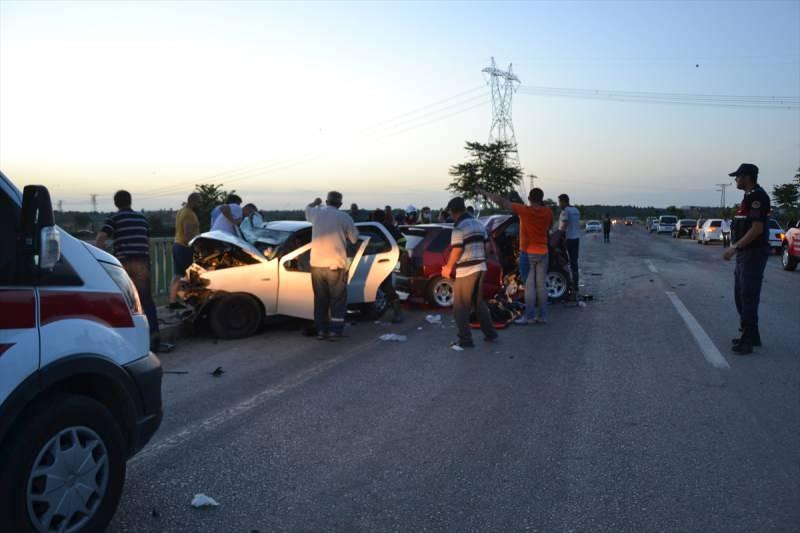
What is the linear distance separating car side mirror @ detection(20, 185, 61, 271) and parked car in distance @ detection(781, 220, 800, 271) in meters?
20.6

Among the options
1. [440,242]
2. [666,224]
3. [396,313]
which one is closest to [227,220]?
[396,313]

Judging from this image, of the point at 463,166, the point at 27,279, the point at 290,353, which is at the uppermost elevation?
the point at 463,166

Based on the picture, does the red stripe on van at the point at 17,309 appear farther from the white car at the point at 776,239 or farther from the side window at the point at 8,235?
the white car at the point at 776,239

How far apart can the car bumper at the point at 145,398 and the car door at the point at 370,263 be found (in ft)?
21.2

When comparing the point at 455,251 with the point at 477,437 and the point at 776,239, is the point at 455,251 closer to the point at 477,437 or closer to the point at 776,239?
the point at 477,437

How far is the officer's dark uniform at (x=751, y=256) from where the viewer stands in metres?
7.75

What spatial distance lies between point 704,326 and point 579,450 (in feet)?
19.8

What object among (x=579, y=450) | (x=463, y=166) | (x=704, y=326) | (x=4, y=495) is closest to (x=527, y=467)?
(x=579, y=450)

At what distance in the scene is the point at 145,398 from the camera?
3.73 meters

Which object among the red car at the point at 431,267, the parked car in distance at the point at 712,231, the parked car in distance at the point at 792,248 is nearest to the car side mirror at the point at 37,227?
the red car at the point at 431,267

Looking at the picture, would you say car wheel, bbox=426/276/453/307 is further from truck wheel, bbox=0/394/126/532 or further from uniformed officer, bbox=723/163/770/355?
truck wheel, bbox=0/394/126/532

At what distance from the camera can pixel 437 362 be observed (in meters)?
7.70

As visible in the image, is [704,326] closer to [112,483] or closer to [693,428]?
[693,428]

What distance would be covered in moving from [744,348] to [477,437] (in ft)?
14.8
